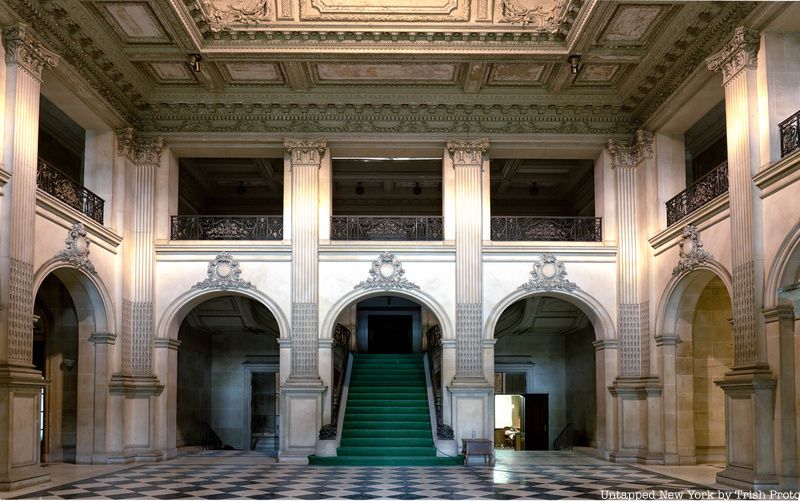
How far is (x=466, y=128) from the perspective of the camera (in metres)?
18.2

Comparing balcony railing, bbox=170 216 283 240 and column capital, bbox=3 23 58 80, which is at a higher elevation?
column capital, bbox=3 23 58 80

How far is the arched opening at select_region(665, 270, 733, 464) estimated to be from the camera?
16484 millimetres

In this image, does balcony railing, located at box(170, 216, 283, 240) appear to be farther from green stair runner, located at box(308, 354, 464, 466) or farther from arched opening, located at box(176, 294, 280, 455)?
arched opening, located at box(176, 294, 280, 455)

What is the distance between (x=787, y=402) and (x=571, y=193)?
12.2 meters

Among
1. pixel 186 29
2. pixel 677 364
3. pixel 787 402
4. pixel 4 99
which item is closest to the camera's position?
pixel 787 402

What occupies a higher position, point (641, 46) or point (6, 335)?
point (641, 46)

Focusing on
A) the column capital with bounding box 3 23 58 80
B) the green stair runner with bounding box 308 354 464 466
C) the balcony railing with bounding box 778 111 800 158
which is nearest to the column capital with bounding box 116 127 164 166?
the column capital with bounding box 3 23 58 80

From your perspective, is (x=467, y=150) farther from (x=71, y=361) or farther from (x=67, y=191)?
(x=71, y=361)

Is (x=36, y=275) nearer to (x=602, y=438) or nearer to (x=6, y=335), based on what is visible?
(x=6, y=335)

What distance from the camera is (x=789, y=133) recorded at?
12.4 meters

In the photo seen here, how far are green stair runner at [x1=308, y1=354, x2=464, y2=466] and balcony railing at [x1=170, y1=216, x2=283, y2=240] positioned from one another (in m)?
4.01

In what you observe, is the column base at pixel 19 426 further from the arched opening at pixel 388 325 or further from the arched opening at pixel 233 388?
the arched opening at pixel 388 325

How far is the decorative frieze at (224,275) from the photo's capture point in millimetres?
17844

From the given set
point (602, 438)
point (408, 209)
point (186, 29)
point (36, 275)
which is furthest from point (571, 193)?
point (36, 275)
